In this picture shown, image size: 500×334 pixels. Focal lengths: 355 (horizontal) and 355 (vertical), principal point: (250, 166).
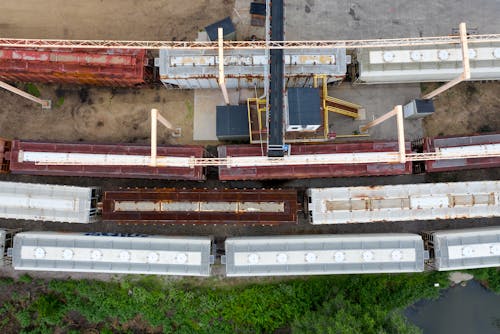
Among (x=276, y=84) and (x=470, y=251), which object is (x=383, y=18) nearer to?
(x=276, y=84)

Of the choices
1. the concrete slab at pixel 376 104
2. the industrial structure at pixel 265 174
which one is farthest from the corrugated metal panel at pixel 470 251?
the concrete slab at pixel 376 104

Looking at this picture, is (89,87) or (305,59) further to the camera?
(89,87)

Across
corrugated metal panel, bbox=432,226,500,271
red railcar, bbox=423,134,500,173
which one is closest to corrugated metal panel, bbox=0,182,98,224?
red railcar, bbox=423,134,500,173

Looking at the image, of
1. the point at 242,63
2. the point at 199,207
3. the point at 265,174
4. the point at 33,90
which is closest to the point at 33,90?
the point at 33,90

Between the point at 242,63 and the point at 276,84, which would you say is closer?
the point at 276,84

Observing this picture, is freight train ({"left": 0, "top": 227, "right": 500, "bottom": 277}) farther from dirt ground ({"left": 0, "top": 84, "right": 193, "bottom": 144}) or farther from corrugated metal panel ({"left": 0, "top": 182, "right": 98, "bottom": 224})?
dirt ground ({"left": 0, "top": 84, "right": 193, "bottom": 144})

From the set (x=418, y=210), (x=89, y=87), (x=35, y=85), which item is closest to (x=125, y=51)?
(x=89, y=87)

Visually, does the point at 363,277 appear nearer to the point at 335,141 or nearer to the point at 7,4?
the point at 335,141
